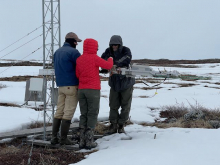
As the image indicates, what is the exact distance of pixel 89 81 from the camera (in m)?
5.23

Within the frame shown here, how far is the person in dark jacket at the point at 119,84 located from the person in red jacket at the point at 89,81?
0.71 m

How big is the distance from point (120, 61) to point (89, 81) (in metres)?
1.06

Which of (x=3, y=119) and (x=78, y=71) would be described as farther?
(x=3, y=119)

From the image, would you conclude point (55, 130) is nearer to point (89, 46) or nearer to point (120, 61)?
point (89, 46)

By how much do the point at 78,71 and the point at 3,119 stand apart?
4.08m

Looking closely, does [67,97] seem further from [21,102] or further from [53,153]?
[21,102]

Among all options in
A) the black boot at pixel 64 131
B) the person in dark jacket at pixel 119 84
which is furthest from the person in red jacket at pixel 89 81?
the person in dark jacket at pixel 119 84

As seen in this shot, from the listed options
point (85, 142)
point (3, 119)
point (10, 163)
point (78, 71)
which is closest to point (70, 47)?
point (78, 71)

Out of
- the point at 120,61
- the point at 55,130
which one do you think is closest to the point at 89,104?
the point at 55,130

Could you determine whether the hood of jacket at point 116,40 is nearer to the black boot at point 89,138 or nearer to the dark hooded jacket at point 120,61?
the dark hooded jacket at point 120,61

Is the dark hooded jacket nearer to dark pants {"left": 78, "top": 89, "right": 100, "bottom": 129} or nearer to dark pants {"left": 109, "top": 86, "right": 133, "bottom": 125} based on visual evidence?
dark pants {"left": 109, "top": 86, "right": 133, "bottom": 125}

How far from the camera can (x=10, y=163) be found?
4.46m

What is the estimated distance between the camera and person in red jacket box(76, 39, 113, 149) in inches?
205

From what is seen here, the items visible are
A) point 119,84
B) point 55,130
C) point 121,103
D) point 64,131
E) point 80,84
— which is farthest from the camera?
point 121,103
